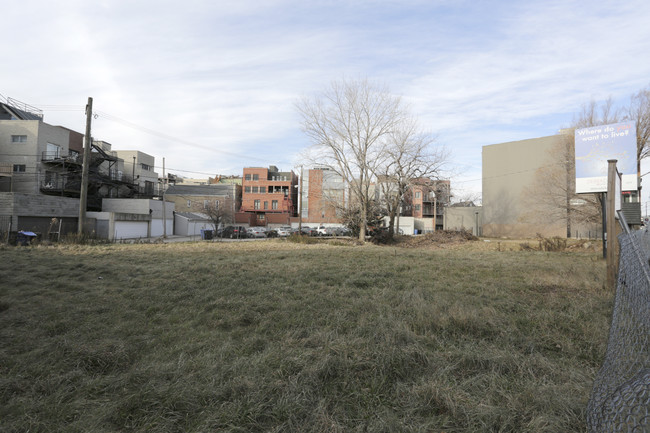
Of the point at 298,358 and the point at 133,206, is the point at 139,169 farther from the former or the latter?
the point at 298,358

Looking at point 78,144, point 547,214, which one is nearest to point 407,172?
point 547,214

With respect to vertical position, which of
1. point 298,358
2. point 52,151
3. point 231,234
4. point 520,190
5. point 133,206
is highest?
point 52,151

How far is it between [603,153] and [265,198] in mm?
63164

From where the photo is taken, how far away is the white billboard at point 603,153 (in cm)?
1215

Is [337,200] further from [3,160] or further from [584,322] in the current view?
[3,160]

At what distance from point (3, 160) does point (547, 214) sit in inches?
2134

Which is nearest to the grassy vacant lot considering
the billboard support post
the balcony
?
the billboard support post

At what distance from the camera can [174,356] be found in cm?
397

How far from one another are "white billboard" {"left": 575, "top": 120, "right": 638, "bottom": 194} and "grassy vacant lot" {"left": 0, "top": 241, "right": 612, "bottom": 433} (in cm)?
813

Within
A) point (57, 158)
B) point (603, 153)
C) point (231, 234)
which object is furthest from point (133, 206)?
point (603, 153)

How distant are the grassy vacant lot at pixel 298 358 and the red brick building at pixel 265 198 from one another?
63.0m

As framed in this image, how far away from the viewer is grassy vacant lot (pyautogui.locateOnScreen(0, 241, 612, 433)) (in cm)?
264

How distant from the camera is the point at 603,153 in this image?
12641 mm

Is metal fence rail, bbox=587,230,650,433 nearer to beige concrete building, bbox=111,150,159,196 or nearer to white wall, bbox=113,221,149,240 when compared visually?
white wall, bbox=113,221,149,240
